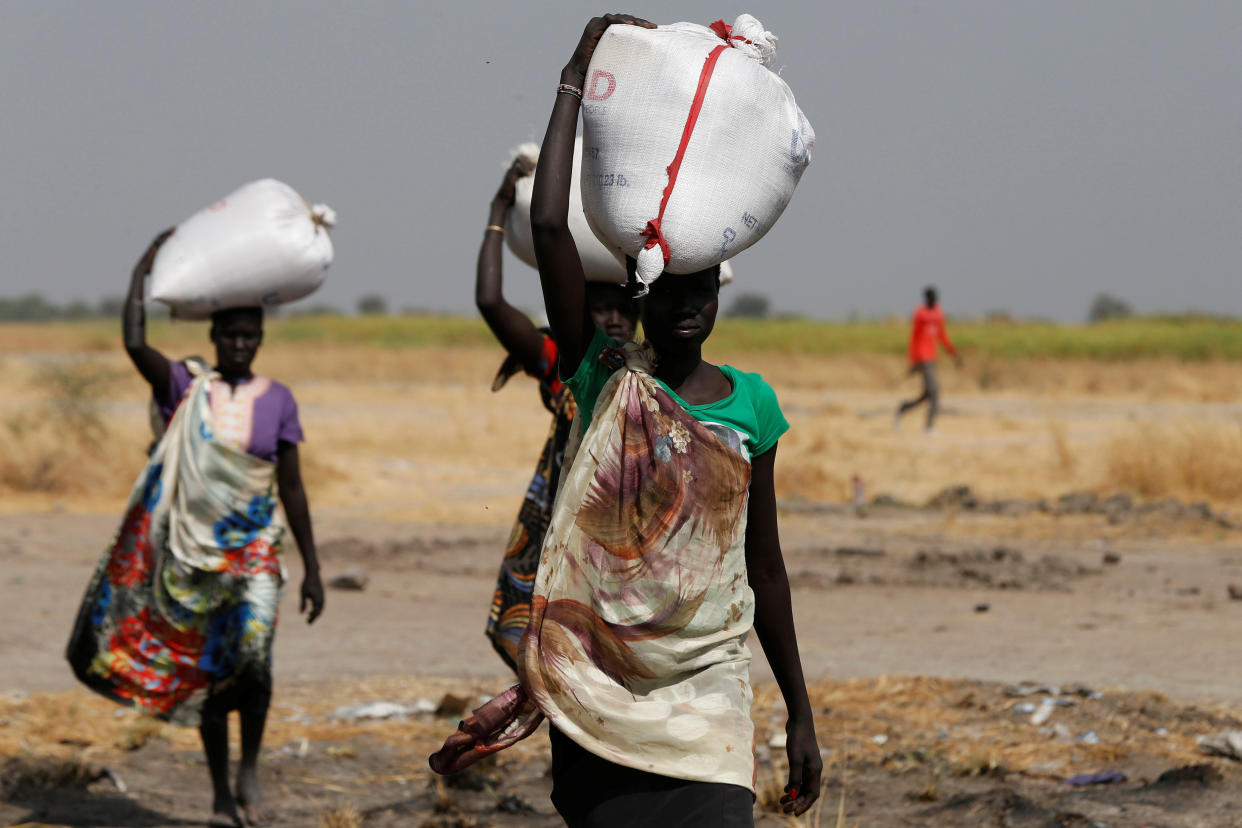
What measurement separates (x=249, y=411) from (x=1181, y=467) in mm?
9256

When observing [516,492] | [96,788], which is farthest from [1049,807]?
[516,492]

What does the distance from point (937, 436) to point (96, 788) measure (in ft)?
43.7

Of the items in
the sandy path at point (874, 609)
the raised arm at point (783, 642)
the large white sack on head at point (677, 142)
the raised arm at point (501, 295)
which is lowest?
the sandy path at point (874, 609)

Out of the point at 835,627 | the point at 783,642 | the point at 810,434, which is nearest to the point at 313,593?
the point at 783,642

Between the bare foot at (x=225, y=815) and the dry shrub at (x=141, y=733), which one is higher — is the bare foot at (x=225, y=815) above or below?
above

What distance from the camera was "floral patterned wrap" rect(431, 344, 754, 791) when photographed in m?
2.41

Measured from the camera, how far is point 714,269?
8.21 feet

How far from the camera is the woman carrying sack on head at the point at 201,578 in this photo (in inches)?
180

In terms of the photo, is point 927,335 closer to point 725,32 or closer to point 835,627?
point 835,627

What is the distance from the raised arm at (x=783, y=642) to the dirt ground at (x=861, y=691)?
1599mm

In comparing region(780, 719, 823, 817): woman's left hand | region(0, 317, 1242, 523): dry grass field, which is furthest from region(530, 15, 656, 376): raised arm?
region(0, 317, 1242, 523): dry grass field

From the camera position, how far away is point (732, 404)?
2.50 metres

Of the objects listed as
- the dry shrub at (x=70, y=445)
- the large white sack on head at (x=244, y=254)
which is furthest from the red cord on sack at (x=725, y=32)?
the dry shrub at (x=70, y=445)

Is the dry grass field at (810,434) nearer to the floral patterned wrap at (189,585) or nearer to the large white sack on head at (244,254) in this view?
the floral patterned wrap at (189,585)
